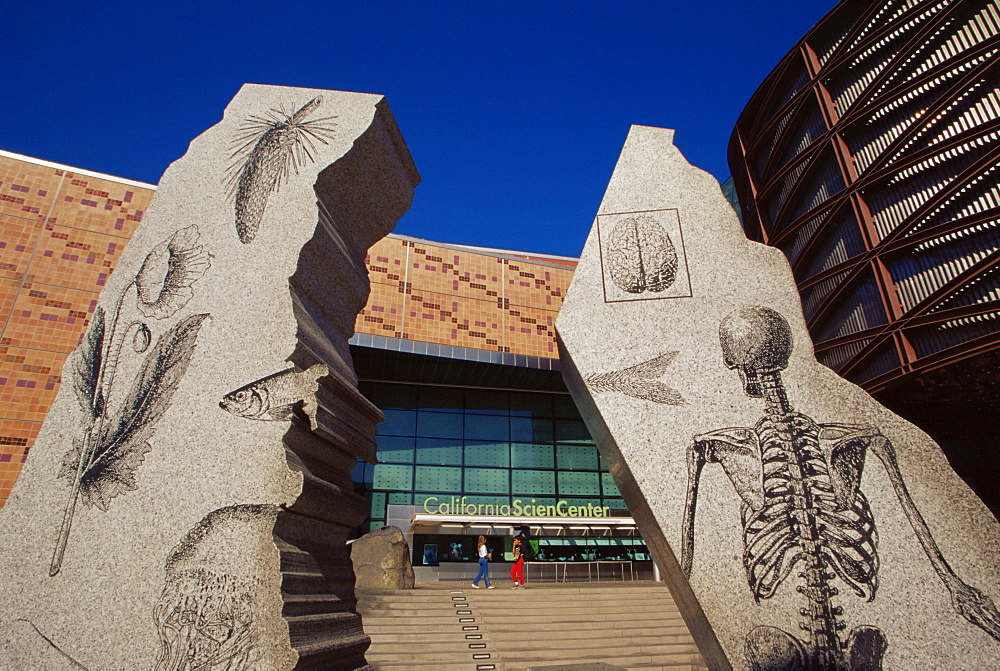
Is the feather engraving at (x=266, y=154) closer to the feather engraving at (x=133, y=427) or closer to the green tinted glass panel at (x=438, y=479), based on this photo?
the feather engraving at (x=133, y=427)

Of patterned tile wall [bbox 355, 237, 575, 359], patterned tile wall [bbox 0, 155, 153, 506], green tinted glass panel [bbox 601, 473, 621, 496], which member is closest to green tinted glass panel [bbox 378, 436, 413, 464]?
patterned tile wall [bbox 355, 237, 575, 359]

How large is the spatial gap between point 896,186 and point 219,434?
1442 centimetres

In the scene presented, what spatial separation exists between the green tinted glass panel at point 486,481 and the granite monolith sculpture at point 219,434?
15456 millimetres

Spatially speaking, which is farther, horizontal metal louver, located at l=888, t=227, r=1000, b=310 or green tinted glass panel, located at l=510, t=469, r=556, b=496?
green tinted glass panel, located at l=510, t=469, r=556, b=496

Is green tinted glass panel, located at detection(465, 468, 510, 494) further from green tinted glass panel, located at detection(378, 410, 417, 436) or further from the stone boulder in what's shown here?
the stone boulder

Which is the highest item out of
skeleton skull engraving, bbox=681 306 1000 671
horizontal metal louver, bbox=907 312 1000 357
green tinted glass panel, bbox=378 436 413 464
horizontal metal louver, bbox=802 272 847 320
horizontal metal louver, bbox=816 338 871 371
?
horizontal metal louver, bbox=802 272 847 320

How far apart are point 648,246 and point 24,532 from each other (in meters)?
5.01

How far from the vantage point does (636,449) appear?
15.4ft

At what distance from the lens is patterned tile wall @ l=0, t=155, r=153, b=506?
11430 millimetres

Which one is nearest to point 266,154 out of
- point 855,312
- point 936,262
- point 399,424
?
point 936,262

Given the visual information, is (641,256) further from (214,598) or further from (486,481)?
(486,481)

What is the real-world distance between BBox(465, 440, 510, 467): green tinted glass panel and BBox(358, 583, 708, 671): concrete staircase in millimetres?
6966

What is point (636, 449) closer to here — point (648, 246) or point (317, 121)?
point (648, 246)

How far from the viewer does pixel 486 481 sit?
2027cm
